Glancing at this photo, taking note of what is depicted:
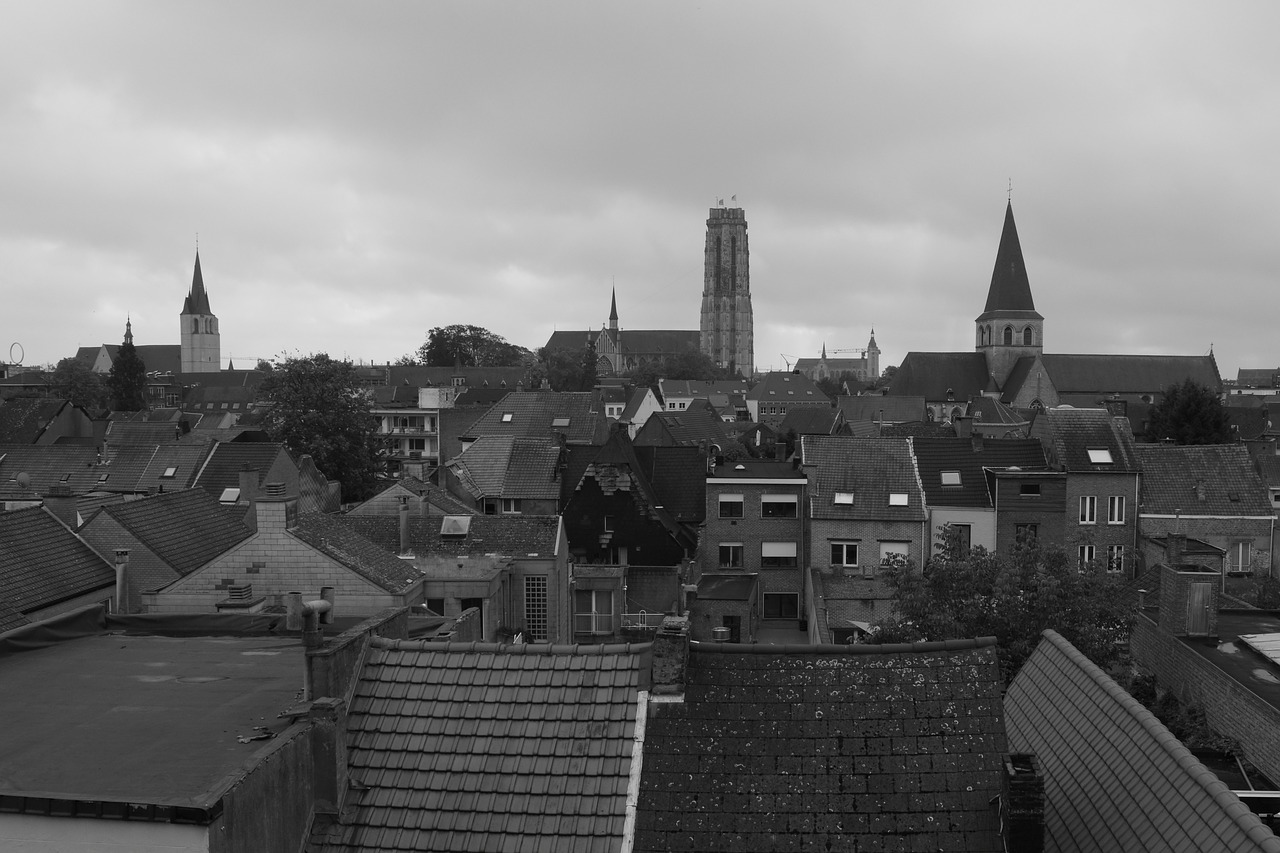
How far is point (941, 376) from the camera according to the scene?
120 metres

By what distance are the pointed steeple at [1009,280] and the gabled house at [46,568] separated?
116 m

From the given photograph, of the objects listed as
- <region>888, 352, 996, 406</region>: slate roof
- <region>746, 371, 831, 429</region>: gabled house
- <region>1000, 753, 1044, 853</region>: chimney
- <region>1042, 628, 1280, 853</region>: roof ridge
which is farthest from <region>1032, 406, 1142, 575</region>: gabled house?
<region>746, 371, 831, 429</region>: gabled house

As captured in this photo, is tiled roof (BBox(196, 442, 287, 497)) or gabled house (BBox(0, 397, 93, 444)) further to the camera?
gabled house (BBox(0, 397, 93, 444))

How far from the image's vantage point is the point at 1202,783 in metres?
8.76

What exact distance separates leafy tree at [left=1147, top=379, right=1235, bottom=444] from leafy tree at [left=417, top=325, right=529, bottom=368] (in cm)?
10000

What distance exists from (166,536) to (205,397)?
118 meters

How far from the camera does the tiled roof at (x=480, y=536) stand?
2673 cm

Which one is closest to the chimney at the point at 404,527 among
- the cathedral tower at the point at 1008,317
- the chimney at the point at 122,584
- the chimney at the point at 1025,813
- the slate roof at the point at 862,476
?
the chimney at the point at 122,584

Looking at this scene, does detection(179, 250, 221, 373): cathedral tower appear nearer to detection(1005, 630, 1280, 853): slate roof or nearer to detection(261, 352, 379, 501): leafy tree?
detection(261, 352, 379, 501): leafy tree

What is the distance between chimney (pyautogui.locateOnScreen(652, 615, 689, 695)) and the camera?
10148 mm

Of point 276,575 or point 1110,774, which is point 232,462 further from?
point 1110,774

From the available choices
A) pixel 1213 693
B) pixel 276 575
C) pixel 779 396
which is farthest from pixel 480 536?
pixel 779 396

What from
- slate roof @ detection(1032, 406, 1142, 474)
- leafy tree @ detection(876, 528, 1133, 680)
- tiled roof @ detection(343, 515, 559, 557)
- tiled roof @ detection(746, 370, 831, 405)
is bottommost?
leafy tree @ detection(876, 528, 1133, 680)

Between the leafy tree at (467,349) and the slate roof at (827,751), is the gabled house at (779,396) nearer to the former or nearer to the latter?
the leafy tree at (467,349)
